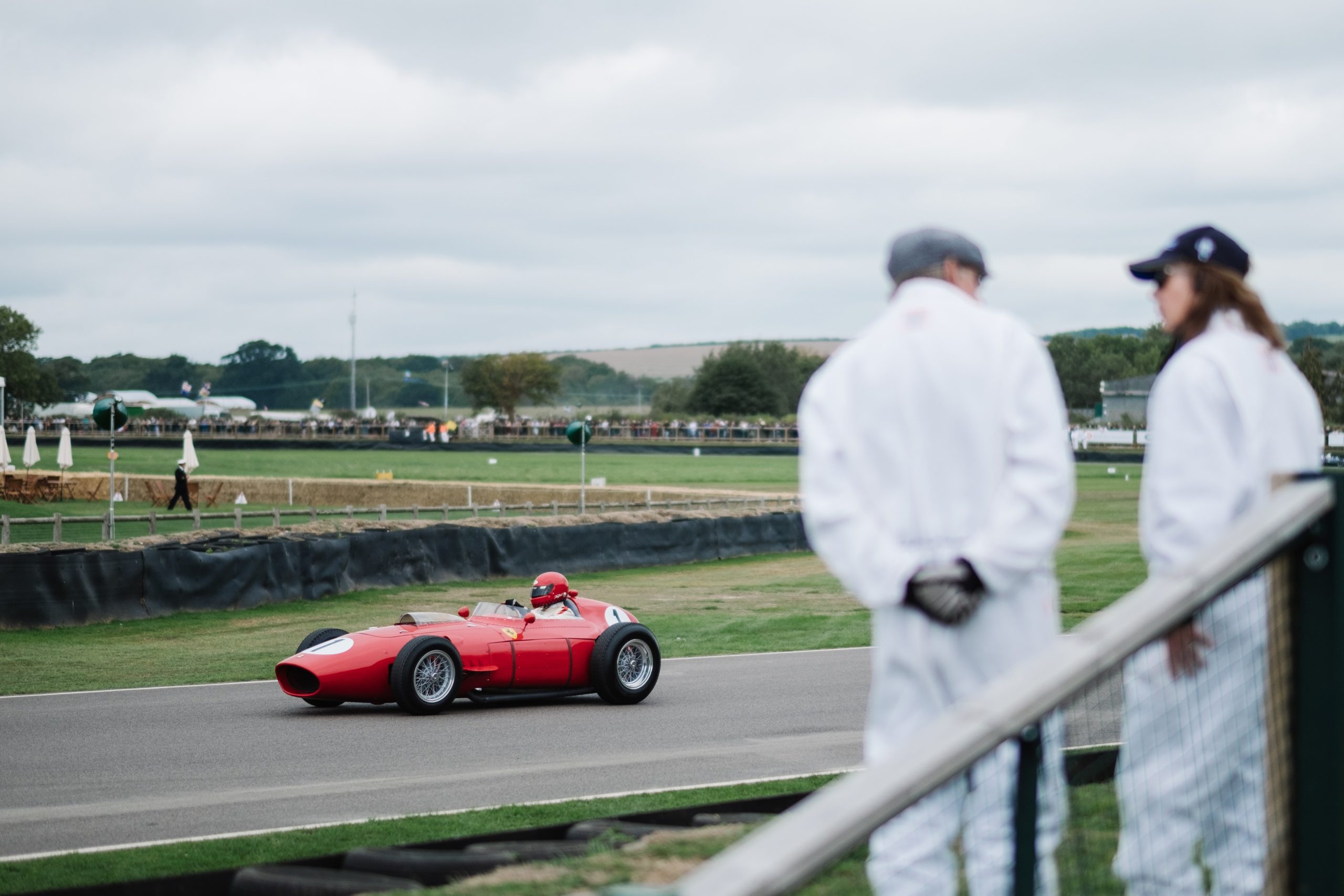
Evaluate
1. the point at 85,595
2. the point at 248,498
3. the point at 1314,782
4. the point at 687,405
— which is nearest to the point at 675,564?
the point at 85,595

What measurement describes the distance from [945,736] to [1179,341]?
204cm

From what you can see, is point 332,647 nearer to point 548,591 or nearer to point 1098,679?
point 548,591

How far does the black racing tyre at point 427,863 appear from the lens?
17.7 ft

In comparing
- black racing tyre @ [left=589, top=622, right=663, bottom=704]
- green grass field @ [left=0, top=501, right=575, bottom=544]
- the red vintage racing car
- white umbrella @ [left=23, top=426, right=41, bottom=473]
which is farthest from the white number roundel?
white umbrella @ [left=23, top=426, right=41, bottom=473]

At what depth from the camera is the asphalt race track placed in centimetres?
787

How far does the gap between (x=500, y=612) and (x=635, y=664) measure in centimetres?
127

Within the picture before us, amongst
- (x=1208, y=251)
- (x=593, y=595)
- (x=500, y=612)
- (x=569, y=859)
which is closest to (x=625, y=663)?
(x=500, y=612)

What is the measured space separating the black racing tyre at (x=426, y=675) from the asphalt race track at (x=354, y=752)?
0.14m

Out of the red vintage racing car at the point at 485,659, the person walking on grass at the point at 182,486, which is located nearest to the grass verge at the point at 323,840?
the red vintage racing car at the point at 485,659

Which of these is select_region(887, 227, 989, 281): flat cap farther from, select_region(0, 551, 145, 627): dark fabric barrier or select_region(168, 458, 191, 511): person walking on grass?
select_region(168, 458, 191, 511): person walking on grass

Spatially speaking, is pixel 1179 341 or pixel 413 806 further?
pixel 413 806

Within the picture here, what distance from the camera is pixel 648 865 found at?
527 centimetres

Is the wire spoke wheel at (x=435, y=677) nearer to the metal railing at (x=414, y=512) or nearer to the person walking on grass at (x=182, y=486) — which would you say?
the metal railing at (x=414, y=512)

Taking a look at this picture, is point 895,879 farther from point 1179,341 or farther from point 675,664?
point 675,664
